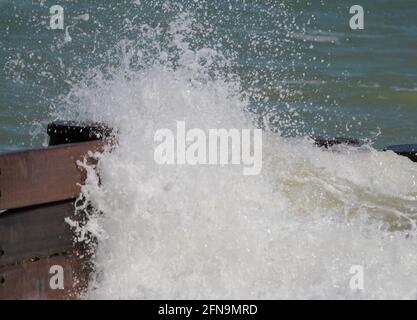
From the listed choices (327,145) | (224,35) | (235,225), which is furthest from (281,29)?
(235,225)

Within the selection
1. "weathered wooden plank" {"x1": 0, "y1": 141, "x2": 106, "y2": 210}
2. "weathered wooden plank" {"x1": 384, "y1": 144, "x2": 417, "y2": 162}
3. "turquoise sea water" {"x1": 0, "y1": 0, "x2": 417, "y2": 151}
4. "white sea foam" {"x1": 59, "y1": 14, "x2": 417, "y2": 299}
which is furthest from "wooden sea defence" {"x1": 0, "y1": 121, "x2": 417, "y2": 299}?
"turquoise sea water" {"x1": 0, "y1": 0, "x2": 417, "y2": 151}

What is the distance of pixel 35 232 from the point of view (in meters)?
4.95

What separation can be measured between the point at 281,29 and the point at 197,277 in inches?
381

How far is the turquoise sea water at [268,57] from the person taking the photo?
10906 mm

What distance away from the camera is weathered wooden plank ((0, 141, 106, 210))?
15.4ft

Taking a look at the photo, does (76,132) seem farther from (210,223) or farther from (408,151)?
(408,151)

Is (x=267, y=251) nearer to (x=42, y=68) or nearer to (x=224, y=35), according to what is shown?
(x=42, y=68)

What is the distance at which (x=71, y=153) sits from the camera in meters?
5.10

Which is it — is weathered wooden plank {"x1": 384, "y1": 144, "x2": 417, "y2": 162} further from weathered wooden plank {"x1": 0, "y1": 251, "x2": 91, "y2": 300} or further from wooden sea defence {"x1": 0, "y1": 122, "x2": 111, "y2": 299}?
weathered wooden plank {"x1": 0, "y1": 251, "x2": 91, "y2": 300}

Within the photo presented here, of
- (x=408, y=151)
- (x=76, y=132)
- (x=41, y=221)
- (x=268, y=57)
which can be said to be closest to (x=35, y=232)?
(x=41, y=221)

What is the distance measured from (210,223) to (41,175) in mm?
1008

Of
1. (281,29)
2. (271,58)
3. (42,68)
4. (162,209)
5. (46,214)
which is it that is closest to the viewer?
(46,214)

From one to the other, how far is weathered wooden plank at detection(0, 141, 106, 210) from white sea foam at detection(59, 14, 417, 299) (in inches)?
5.1

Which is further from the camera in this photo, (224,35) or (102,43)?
(224,35)
